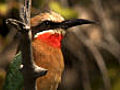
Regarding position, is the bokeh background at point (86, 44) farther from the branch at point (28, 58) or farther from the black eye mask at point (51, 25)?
the branch at point (28, 58)

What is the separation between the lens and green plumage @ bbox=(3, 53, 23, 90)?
8.52 feet

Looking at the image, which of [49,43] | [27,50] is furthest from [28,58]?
[49,43]

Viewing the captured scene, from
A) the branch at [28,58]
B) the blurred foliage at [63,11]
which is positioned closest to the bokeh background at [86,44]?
the blurred foliage at [63,11]

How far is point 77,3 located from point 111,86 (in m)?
1.11

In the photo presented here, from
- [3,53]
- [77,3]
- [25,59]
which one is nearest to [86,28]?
[77,3]

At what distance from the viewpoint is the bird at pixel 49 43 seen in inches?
100

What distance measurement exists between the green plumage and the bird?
0.13m

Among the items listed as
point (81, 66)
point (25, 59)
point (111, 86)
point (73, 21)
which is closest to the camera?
point (25, 59)

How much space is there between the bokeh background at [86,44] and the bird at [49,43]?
38.0 inches

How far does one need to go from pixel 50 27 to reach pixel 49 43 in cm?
13

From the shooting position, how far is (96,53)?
151 inches

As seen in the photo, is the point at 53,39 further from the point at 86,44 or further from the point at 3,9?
the point at 3,9

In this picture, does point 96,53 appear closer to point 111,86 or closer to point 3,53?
point 111,86

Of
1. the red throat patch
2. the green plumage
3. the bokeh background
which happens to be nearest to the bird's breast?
the red throat patch
